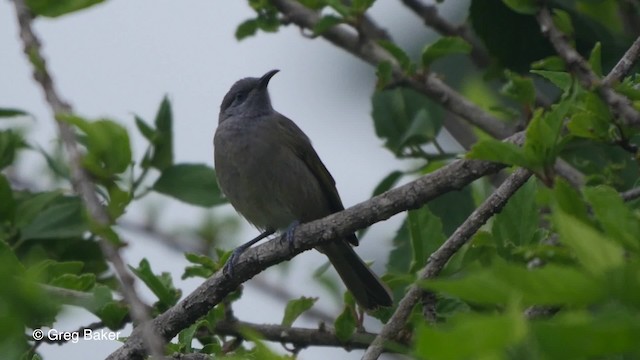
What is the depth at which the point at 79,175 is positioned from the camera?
232 centimetres

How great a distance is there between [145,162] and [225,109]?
2288mm

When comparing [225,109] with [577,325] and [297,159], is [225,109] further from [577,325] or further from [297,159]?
[577,325]

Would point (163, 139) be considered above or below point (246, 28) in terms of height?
below

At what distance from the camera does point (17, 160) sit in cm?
649

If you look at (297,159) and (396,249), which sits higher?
(297,159)

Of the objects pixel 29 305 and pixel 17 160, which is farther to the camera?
pixel 17 160

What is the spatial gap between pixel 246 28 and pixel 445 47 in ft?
3.95

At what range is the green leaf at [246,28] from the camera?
236 inches

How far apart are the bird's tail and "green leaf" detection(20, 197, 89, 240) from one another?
132 centimetres

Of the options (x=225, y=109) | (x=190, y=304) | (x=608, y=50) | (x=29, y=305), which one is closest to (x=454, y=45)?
(x=608, y=50)

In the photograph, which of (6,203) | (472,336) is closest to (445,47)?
(6,203)

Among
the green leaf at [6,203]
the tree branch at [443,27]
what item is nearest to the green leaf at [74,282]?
the green leaf at [6,203]

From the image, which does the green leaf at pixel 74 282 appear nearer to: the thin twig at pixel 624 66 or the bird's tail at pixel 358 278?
the bird's tail at pixel 358 278

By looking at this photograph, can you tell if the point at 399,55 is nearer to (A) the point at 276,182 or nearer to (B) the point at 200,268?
(A) the point at 276,182
